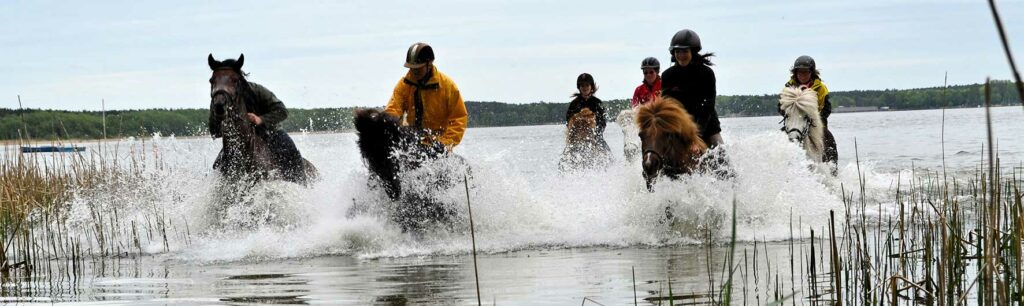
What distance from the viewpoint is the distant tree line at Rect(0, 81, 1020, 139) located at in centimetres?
1429

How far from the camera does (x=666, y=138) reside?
10.2 meters

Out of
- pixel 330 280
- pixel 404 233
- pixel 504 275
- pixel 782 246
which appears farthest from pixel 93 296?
pixel 782 246

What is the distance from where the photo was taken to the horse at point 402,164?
969 centimetres

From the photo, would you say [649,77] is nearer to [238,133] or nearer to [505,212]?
[505,212]

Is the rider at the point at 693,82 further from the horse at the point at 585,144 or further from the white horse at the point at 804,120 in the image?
the horse at the point at 585,144

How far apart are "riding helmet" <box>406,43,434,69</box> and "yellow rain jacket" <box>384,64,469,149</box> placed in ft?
0.66

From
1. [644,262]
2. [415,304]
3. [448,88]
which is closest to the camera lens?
[415,304]

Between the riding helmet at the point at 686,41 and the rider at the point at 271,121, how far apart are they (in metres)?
3.87

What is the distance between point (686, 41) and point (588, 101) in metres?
5.41

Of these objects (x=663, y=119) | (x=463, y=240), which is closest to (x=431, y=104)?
(x=463, y=240)


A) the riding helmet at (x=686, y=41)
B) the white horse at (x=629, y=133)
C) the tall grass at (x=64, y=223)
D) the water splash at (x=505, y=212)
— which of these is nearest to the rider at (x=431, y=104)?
the water splash at (x=505, y=212)

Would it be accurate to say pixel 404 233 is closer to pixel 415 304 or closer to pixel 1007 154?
pixel 415 304

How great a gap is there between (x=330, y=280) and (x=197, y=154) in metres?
7.21

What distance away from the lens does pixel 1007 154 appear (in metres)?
25.3
